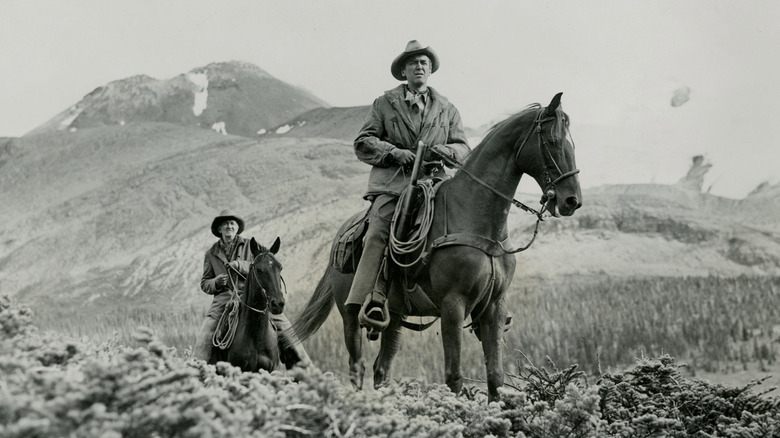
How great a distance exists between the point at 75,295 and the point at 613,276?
31.7ft

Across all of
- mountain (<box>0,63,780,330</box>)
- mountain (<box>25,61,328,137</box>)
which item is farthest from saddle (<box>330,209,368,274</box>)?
Answer: mountain (<box>25,61,328,137</box>)

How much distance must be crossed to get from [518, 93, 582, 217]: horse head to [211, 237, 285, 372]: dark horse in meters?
2.16

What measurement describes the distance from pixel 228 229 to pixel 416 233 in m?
2.27

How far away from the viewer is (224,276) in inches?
272

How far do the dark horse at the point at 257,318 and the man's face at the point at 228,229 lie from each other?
0.49 metres

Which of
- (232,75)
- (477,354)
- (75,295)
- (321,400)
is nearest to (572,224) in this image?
(477,354)

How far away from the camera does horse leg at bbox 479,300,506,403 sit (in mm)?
5227

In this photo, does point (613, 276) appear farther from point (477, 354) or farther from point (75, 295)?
point (75, 295)

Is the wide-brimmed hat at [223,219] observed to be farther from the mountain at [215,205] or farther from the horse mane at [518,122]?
the mountain at [215,205]

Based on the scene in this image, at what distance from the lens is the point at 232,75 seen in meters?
17.8

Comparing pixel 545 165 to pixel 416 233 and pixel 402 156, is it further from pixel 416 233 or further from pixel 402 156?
pixel 402 156

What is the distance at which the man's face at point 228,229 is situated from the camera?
715 cm

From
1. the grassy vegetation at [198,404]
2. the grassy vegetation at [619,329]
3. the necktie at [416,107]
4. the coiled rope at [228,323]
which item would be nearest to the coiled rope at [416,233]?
the necktie at [416,107]

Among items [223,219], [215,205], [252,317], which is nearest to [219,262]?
[223,219]
